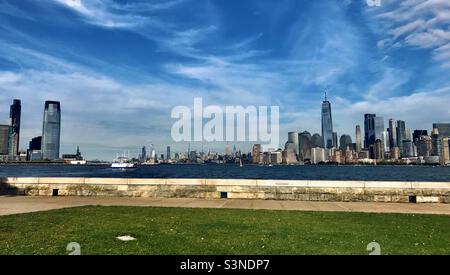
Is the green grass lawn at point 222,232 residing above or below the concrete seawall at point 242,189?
below

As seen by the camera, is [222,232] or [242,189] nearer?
[222,232]

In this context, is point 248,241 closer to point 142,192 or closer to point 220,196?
point 220,196

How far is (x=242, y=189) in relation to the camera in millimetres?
19781

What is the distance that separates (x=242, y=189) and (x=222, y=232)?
10.4m

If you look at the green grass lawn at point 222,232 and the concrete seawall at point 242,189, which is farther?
the concrete seawall at point 242,189

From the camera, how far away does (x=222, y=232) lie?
9461 mm

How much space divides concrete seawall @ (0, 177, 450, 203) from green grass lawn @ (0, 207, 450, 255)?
556cm

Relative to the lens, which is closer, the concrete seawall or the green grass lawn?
the green grass lawn

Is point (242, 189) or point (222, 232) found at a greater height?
point (242, 189)

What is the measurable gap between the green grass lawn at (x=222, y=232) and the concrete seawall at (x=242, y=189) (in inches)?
219

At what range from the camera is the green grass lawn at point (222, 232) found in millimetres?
7660

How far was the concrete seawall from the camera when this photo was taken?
727 inches
